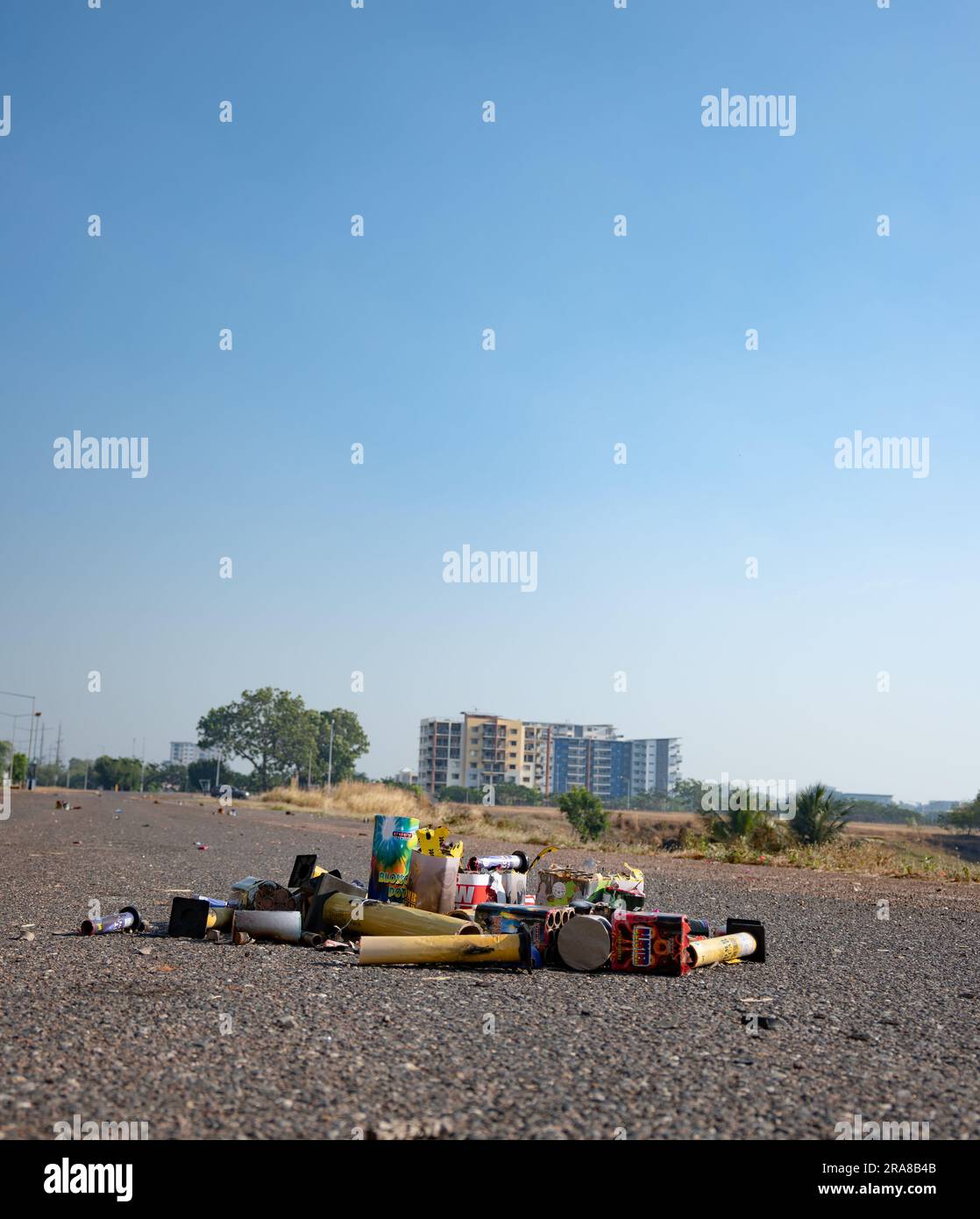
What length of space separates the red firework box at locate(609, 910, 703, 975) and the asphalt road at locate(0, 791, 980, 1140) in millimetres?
205

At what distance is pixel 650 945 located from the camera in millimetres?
7625

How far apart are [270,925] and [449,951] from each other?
1692 mm

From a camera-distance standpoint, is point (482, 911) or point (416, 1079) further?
point (482, 911)

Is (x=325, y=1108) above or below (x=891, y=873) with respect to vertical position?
above

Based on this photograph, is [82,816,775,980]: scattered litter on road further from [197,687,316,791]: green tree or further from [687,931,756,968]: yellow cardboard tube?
[197,687,316,791]: green tree

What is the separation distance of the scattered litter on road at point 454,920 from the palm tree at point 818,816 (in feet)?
56.3

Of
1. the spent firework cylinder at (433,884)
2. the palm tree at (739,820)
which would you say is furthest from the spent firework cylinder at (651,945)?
the palm tree at (739,820)

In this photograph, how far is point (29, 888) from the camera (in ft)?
39.8

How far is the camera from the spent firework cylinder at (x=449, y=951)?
7.54m

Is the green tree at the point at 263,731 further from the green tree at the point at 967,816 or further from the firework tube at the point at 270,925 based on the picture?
the firework tube at the point at 270,925

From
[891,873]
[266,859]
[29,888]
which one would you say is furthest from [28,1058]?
[891,873]

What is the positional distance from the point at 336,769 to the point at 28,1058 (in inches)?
6478

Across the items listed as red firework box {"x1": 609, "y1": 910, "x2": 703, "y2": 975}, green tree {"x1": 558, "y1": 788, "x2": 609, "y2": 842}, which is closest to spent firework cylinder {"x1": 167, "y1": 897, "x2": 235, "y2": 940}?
red firework box {"x1": 609, "y1": 910, "x2": 703, "y2": 975}
